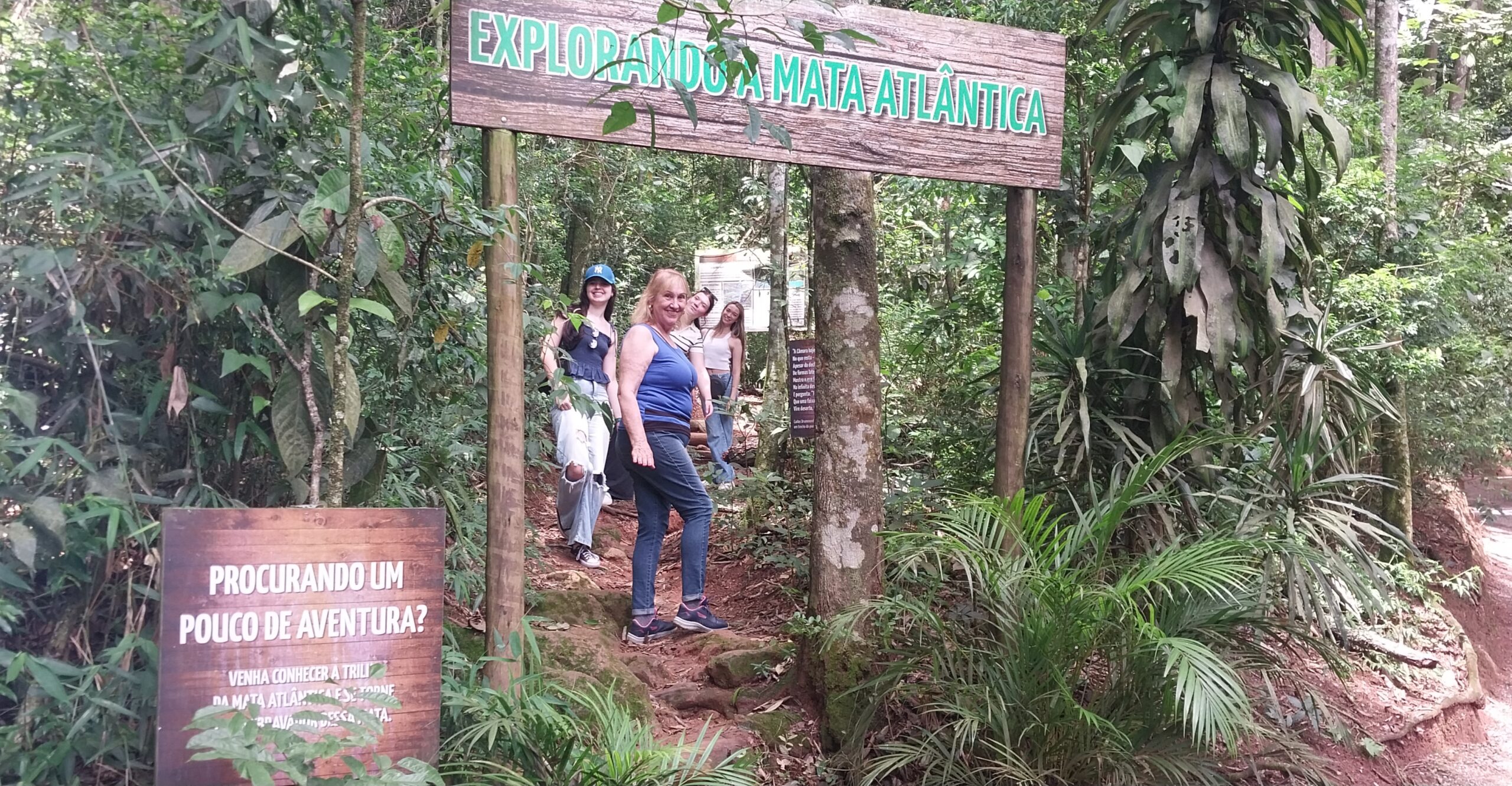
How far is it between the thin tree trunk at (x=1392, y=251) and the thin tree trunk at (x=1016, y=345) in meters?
4.22

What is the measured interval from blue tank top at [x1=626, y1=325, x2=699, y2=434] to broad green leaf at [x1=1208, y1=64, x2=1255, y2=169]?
8.38ft

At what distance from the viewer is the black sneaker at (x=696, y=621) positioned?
16.0ft

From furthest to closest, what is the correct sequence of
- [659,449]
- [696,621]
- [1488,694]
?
[1488,694], [696,621], [659,449]

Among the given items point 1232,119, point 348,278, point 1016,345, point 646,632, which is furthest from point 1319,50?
point 348,278

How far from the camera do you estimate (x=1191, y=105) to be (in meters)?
4.35

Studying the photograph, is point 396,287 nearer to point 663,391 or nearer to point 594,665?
point 594,665

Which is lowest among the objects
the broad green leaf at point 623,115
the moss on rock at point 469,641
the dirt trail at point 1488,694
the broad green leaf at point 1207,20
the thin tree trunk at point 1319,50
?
the dirt trail at point 1488,694

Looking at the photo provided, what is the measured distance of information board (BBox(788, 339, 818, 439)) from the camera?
21.0ft

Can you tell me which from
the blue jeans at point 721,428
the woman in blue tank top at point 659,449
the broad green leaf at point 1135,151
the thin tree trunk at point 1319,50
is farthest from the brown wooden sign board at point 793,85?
the thin tree trunk at point 1319,50

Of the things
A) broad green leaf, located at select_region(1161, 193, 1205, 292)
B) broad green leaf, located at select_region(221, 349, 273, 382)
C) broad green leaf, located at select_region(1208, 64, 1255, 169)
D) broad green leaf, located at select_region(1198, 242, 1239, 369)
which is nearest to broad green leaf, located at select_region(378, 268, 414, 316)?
broad green leaf, located at select_region(221, 349, 273, 382)

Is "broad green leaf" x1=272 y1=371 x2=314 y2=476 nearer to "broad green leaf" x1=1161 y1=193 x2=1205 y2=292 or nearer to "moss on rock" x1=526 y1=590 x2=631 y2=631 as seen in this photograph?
"moss on rock" x1=526 y1=590 x2=631 y2=631

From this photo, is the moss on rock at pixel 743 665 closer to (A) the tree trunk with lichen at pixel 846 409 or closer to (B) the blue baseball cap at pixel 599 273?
(A) the tree trunk with lichen at pixel 846 409

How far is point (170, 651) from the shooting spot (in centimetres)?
212

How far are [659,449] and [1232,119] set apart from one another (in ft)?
9.37
